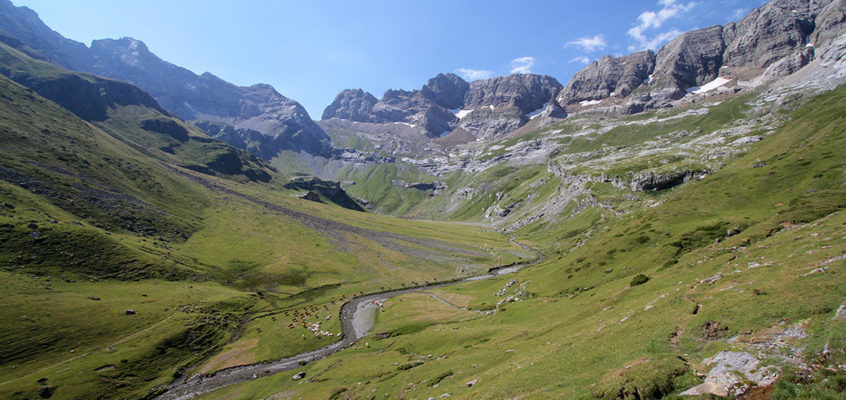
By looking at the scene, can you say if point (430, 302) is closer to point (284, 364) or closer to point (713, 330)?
point (284, 364)

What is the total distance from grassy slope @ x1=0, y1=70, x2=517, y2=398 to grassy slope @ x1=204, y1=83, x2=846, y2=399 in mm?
26657

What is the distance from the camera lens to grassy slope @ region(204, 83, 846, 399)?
1950cm

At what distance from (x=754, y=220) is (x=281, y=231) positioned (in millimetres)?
201684

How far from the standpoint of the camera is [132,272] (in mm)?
107812

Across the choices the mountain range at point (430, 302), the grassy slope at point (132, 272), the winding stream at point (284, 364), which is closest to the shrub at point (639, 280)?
the mountain range at point (430, 302)

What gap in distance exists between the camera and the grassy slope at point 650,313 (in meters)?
19.5

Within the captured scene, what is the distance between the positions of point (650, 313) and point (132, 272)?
457 feet

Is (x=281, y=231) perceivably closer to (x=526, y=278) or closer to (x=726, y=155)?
(x=526, y=278)

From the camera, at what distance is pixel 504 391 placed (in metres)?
26.6

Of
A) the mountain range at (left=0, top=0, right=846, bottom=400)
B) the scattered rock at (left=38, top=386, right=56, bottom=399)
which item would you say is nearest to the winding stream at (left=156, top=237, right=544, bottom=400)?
the mountain range at (left=0, top=0, right=846, bottom=400)

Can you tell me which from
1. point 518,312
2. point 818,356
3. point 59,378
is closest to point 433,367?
point 518,312

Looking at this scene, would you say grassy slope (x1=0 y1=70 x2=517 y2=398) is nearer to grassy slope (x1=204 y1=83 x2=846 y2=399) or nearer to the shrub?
grassy slope (x1=204 y1=83 x2=846 y2=399)

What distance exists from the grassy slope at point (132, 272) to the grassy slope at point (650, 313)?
26.7m

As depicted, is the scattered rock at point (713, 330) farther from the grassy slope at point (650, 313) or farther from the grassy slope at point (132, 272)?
the grassy slope at point (132, 272)
